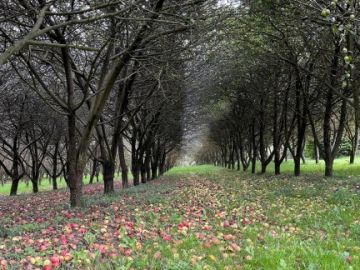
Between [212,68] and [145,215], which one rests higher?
[212,68]

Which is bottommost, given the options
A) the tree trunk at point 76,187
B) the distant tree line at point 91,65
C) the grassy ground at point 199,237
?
the grassy ground at point 199,237

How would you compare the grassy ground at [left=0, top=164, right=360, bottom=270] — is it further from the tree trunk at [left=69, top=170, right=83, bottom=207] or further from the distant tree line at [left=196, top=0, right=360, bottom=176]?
the distant tree line at [left=196, top=0, right=360, bottom=176]

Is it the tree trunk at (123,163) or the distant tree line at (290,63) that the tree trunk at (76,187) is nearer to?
the distant tree line at (290,63)

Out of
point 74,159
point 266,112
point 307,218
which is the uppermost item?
point 266,112

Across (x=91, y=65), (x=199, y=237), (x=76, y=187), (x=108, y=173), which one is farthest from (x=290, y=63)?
(x=199, y=237)

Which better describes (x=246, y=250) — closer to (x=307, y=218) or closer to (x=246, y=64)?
(x=307, y=218)

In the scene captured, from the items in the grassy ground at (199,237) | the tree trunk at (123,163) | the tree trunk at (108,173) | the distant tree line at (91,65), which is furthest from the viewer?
the tree trunk at (123,163)

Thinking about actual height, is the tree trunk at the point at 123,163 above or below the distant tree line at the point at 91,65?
below

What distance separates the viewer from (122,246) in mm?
6387

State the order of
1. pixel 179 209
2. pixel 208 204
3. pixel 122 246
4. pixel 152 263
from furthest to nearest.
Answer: pixel 208 204 < pixel 179 209 < pixel 122 246 < pixel 152 263

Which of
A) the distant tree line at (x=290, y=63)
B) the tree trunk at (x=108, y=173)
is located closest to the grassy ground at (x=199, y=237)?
the distant tree line at (x=290, y=63)

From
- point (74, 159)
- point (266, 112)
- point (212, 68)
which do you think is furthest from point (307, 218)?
point (266, 112)

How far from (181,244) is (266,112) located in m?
25.9

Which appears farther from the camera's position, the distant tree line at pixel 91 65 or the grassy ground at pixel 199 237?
the distant tree line at pixel 91 65
